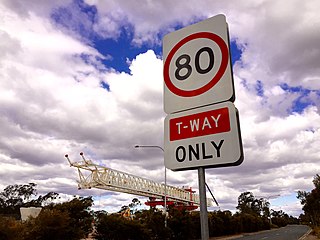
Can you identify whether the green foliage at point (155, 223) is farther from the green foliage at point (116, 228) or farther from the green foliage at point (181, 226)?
the green foliage at point (116, 228)

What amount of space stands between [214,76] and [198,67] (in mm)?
174

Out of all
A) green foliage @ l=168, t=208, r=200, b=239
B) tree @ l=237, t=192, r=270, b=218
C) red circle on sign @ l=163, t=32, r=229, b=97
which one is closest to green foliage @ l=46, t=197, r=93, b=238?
green foliage @ l=168, t=208, r=200, b=239

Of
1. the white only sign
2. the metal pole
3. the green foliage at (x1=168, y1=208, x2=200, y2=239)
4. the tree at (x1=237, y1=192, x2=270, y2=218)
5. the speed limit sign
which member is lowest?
the metal pole

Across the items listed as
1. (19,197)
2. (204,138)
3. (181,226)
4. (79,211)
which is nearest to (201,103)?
(204,138)

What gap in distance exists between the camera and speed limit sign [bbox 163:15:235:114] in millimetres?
2586

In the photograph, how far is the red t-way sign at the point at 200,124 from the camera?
2.49m

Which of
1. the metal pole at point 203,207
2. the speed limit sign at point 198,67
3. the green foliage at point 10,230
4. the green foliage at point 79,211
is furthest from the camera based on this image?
the green foliage at point 79,211

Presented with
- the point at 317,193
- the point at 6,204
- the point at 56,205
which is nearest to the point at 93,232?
the point at 56,205

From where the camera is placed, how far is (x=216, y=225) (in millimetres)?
40719

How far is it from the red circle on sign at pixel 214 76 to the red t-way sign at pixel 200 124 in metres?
0.19

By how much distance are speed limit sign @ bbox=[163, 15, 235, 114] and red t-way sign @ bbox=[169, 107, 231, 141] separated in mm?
88

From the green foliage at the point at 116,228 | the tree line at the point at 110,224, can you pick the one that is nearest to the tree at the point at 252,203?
the tree line at the point at 110,224

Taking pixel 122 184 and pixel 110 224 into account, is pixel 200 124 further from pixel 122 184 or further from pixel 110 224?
pixel 122 184

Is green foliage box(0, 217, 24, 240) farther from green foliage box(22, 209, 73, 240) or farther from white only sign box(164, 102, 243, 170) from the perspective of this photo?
white only sign box(164, 102, 243, 170)
